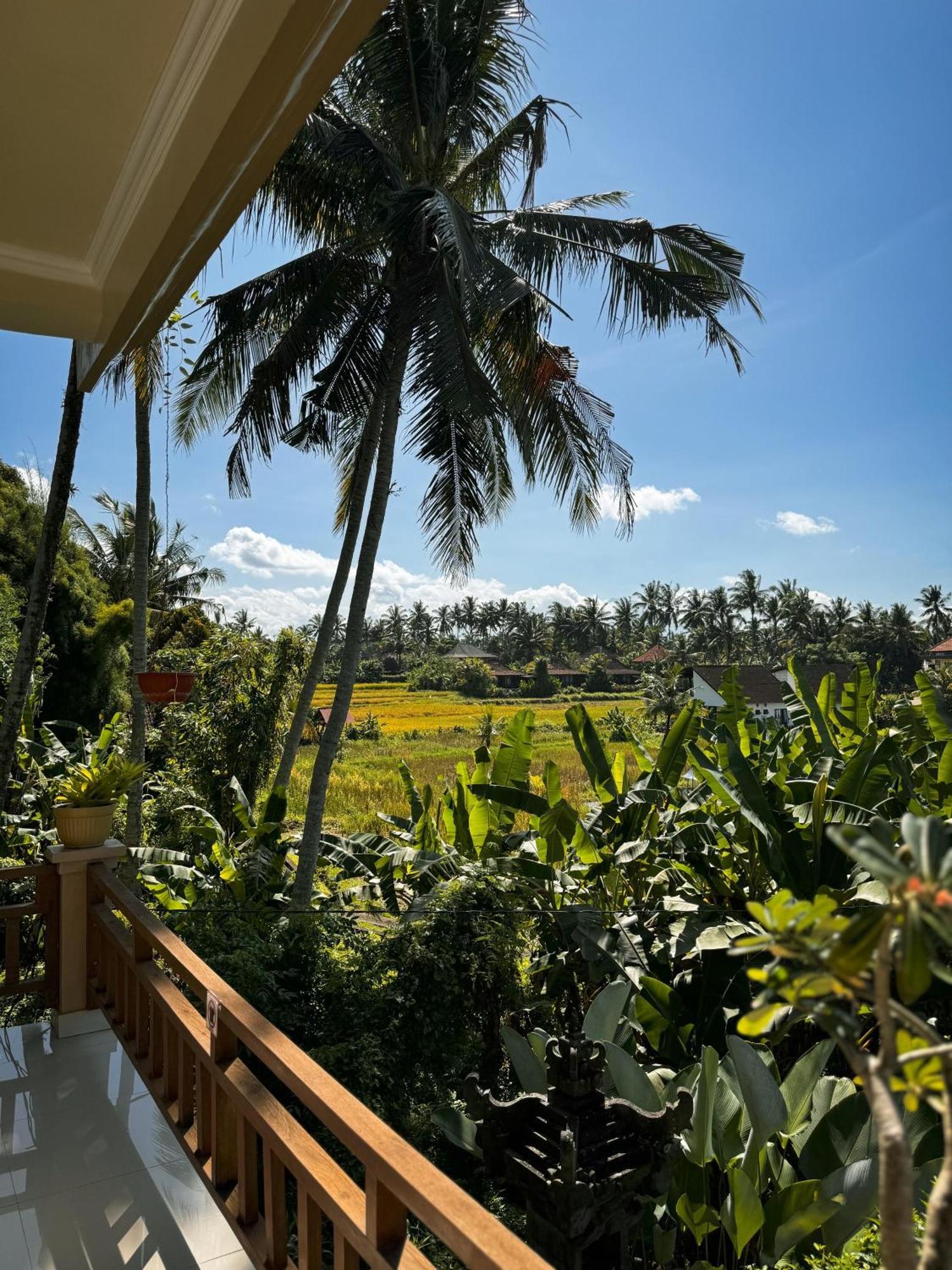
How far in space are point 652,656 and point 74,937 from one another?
40575 millimetres

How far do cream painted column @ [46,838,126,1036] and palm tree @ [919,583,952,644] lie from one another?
48810 mm

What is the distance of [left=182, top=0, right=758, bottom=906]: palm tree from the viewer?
5910 mm

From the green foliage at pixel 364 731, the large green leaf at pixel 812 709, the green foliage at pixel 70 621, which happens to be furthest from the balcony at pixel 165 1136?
the green foliage at pixel 364 731

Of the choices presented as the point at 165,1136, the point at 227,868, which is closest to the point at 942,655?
the point at 227,868

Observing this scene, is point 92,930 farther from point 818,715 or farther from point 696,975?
point 818,715

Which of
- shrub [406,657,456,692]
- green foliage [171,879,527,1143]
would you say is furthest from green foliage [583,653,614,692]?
green foliage [171,879,527,1143]

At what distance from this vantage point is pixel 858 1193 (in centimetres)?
249

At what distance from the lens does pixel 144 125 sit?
194 cm

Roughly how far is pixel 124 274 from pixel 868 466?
2751 inches

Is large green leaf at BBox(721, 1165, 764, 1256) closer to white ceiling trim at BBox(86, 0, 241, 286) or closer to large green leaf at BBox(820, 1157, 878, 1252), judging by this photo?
large green leaf at BBox(820, 1157, 878, 1252)

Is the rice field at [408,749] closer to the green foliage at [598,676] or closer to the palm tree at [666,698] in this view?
the palm tree at [666,698]

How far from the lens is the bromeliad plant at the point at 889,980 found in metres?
0.52

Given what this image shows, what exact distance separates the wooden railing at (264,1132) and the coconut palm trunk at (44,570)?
149 cm

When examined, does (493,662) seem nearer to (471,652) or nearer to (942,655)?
(471,652)
